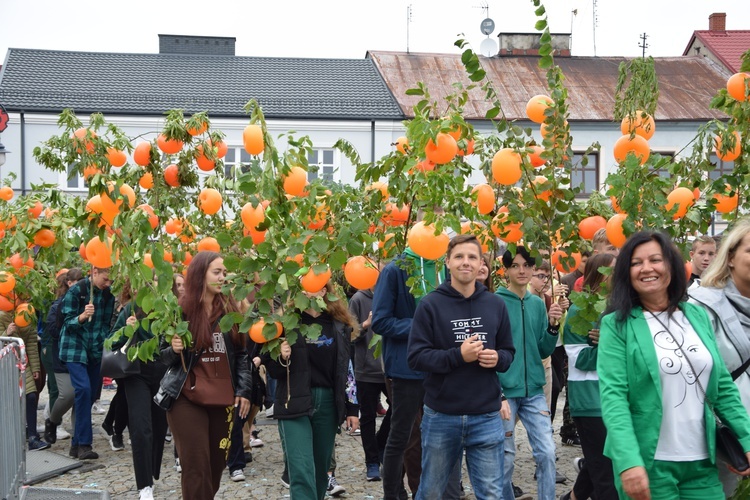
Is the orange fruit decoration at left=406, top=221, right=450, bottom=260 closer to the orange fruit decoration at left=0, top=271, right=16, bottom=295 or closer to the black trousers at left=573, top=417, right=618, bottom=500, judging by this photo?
the black trousers at left=573, top=417, right=618, bottom=500

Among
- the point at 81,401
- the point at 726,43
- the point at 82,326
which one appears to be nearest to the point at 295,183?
the point at 82,326

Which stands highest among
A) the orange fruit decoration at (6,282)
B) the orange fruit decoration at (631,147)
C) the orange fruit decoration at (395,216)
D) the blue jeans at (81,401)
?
→ the orange fruit decoration at (631,147)

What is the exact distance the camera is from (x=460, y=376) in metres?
4.88

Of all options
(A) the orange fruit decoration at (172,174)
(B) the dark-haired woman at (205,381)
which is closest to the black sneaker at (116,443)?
(A) the orange fruit decoration at (172,174)

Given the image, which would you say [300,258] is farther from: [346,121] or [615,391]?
[346,121]

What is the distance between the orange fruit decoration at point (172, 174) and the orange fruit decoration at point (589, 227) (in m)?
4.61

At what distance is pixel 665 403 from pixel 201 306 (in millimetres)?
3040

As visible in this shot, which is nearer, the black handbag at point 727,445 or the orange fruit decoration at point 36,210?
the black handbag at point 727,445

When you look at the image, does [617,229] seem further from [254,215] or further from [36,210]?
[36,210]

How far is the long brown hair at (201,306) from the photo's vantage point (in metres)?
5.41

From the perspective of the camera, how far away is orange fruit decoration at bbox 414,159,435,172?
5.46 metres

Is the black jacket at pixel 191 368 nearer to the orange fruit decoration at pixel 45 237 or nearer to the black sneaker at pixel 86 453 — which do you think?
the orange fruit decoration at pixel 45 237

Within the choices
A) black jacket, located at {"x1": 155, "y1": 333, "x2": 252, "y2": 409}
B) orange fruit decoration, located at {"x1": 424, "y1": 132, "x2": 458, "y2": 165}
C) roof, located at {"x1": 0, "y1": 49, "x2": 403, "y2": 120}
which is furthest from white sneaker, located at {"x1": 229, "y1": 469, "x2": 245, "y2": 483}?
roof, located at {"x1": 0, "y1": 49, "x2": 403, "y2": 120}

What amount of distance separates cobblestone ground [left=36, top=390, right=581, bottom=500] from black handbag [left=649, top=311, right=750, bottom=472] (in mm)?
3740
